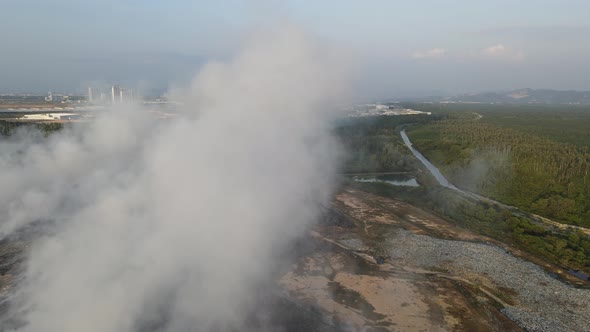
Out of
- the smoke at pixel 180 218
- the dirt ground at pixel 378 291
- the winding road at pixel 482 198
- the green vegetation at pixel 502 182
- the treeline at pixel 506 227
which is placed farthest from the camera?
the winding road at pixel 482 198

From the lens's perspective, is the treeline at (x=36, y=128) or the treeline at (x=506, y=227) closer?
the treeline at (x=506, y=227)

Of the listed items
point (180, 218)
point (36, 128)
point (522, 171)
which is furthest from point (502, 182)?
point (36, 128)

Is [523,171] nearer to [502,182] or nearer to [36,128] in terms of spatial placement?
[502,182]

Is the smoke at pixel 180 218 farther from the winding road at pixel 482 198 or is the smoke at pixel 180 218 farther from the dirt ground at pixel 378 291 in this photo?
the winding road at pixel 482 198

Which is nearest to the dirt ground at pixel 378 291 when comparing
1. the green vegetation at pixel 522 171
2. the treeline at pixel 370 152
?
the green vegetation at pixel 522 171

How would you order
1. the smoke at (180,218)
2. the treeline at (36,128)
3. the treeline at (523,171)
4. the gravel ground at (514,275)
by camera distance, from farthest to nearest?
the treeline at (36,128) → the treeline at (523,171) → the gravel ground at (514,275) → the smoke at (180,218)

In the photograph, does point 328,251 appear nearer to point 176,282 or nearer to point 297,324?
point 297,324
